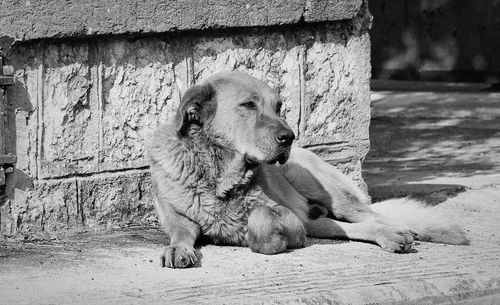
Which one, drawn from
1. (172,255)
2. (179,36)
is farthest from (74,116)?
(172,255)

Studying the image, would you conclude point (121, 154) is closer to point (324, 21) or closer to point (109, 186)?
point (109, 186)

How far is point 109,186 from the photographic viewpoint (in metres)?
7.15

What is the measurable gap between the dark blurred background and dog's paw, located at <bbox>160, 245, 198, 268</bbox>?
11.5 meters

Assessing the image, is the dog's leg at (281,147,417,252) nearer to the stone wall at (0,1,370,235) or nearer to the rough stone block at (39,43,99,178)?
the stone wall at (0,1,370,235)

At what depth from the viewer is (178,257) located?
Answer: 600cm

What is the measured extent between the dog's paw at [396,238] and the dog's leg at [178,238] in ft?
3.67

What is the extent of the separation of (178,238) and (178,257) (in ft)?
0.99

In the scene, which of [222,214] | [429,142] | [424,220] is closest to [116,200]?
[222,214]

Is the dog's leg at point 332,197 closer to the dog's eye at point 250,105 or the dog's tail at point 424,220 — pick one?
the dog's tail at point 424,220

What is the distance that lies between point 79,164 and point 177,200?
0.83m

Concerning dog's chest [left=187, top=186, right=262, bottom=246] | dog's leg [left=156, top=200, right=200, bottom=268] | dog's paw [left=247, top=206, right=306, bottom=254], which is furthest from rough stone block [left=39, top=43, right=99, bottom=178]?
dog's paw [left=247, top=206, right=306, bottom=254]

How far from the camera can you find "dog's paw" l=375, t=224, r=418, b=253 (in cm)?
648

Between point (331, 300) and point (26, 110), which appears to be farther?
point (26, 110)

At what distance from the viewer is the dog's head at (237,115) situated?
6.39 meters
